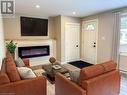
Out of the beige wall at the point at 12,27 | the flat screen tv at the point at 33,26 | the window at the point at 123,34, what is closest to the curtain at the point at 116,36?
the window at the point at 123,34

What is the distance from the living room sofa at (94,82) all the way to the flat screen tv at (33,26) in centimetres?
369

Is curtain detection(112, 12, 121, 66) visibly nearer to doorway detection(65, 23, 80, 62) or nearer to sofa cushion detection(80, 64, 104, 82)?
doorway detection(65, 23, 80, 62)

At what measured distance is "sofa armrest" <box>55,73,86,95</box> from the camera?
195cm

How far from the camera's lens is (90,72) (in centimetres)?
202

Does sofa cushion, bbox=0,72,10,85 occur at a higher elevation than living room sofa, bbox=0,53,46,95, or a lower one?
higher

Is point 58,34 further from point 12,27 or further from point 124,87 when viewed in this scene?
point 124,87

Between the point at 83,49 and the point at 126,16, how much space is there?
9.10ft

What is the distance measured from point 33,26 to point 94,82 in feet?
14.8

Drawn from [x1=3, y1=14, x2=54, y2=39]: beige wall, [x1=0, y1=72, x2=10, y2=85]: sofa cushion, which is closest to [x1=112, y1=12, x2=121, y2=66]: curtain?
[x1=0, y1=72, x2=10, y2=85]: sofa cushion

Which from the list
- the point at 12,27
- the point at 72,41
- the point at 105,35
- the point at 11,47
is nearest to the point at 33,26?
the point at 12,27

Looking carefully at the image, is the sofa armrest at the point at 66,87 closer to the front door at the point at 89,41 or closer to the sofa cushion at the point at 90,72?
the sofa cushion at the point at 90,72

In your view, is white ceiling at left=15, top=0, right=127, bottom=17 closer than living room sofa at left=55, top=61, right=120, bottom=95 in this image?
No

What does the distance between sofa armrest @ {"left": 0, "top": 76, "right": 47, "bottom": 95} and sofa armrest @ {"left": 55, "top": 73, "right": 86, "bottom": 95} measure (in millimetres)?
364

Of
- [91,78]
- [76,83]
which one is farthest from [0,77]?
[91,78]
